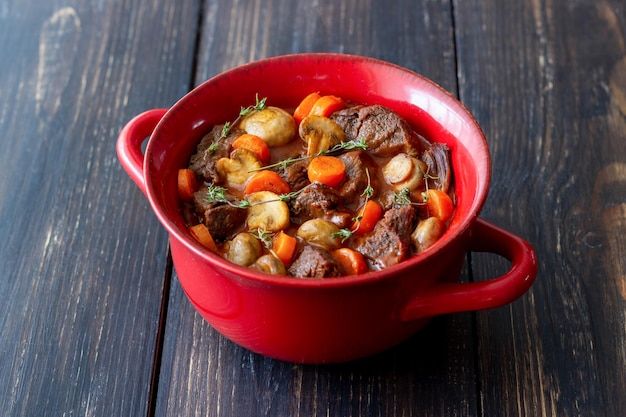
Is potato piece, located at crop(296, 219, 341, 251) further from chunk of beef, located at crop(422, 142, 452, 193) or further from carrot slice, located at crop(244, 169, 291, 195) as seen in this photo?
chunk of beef, located at crop(422, 142, 452, 193)

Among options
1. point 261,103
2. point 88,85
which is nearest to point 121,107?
point 88,85

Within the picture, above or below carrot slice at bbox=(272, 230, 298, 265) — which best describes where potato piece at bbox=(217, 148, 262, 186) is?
above

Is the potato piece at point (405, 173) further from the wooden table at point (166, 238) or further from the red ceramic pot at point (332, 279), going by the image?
the wooden table at point (166, 238)

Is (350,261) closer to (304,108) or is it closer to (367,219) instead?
(367,219)

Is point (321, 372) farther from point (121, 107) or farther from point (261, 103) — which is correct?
point (121, 107)

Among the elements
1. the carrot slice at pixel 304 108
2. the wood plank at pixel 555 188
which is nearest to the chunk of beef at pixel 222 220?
the carrot slice at pixel 304 108

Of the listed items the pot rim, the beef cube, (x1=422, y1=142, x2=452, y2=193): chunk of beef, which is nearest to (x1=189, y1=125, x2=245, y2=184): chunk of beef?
the pot rim

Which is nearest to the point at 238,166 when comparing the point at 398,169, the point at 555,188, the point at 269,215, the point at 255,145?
the point at 255,145
